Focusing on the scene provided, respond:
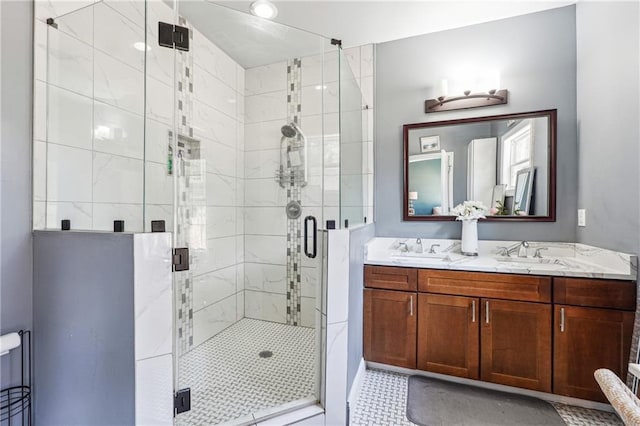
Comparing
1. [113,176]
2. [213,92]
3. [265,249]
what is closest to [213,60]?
[213,92]

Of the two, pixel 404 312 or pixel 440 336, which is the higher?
pixel 404 312

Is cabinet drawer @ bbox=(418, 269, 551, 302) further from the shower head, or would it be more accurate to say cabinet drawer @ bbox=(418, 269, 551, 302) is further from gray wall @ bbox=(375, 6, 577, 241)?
the shower head

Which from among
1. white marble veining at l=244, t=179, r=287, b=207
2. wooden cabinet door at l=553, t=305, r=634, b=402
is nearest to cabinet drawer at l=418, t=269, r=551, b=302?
→ wooden cabinet door at l=553, t=305, r=634, b=402

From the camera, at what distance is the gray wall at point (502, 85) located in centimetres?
211

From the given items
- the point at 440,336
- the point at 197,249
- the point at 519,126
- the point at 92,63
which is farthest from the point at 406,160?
the point at 92,63

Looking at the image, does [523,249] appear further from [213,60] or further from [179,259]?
[213,60]

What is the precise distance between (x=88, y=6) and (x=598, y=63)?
3110 millimetres

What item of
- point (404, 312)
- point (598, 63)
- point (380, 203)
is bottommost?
point (404, 312)

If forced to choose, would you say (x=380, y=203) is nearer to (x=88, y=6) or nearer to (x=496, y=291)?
(x=496, y=291)

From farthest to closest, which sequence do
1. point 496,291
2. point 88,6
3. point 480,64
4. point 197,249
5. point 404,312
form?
point 480,64 < point 197,249 < point 404,312 < point 496,291 < point 88,6

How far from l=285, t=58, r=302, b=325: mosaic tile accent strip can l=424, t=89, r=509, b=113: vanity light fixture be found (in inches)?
45.2

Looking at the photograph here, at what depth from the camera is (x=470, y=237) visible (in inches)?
86.4

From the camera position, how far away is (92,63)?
1.56 meters

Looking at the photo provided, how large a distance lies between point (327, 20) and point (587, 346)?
2.85 meters
